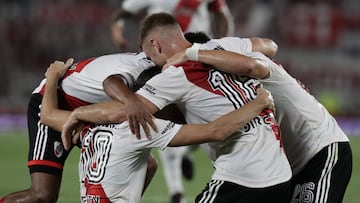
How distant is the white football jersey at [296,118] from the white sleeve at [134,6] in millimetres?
4392

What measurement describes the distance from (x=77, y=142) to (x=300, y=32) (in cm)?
1070

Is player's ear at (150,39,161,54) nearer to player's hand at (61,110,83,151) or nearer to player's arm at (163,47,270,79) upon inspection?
player's arm at (163,47,270,79)

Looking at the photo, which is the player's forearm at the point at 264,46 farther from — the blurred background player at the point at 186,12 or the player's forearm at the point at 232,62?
the blurred background player at the point at 186,12

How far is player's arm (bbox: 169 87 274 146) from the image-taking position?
4.99 meters

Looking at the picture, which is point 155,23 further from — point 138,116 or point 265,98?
point 265,98

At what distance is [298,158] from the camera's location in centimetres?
Answer: 567

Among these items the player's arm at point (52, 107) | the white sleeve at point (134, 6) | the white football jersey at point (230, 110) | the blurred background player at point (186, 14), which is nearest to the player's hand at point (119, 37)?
the blurred background player at point (186, 14)

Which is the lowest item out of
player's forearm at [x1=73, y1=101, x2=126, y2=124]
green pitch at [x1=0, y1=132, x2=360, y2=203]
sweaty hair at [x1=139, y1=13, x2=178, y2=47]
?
green pitch at [x1=0, y1=132, x2=360, y2=203]

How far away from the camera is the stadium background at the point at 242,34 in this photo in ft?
52.0

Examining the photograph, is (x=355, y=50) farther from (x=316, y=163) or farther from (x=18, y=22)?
(x=316, y=163)

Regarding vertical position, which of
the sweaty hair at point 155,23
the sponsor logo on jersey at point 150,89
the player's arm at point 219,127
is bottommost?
the player's arm at point 219,127

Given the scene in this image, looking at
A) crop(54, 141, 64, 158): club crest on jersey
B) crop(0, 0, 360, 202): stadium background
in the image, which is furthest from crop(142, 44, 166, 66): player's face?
crop(0, 0, 360, 202): stadium background

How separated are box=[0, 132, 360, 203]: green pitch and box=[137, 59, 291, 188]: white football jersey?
3.66 meters

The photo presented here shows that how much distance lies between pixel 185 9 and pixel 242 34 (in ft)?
20.8
